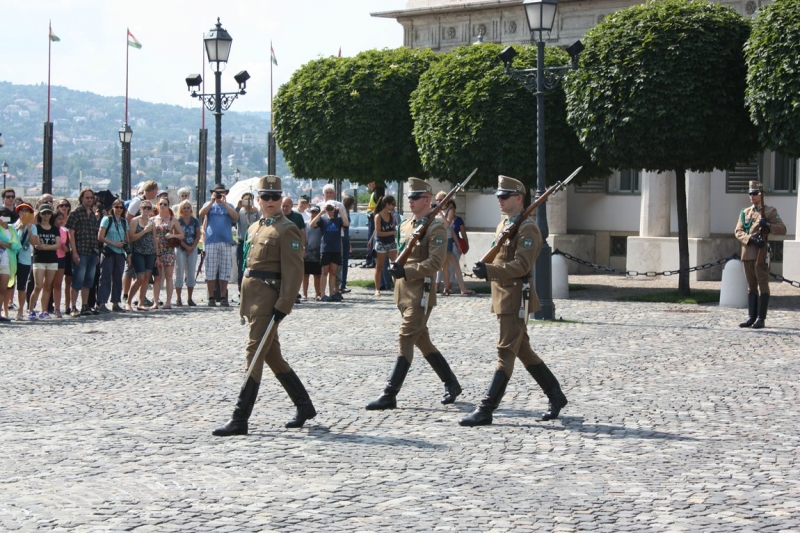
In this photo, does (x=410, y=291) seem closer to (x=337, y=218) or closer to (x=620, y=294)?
(x=337, y=218)

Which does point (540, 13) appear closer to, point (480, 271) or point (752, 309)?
point (752, 309)

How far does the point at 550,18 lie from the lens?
19266 millimetres

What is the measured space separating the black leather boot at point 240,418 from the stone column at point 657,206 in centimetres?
2158

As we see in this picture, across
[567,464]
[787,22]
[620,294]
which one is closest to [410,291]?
[567,464]

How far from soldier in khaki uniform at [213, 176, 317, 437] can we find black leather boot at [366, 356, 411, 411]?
0.88 meters

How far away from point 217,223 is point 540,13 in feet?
19.7

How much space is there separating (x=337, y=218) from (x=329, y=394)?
11394 mm

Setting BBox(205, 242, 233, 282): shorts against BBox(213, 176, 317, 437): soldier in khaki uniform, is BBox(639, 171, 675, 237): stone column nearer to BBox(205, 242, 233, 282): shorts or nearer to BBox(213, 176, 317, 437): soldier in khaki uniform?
BBox(205, 242, 233, 282): shorts

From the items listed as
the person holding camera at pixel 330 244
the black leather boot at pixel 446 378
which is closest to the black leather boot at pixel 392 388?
the black leather boot at pixel 446 378

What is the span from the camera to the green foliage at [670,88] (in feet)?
70.8

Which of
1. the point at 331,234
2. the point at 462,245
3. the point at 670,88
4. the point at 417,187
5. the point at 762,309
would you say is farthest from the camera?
the point at 462,245

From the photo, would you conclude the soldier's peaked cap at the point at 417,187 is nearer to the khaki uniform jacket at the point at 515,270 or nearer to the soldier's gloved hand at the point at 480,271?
the khaki uniform jacket at the point at 515,270

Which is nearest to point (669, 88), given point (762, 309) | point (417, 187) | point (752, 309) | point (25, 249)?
point (752, 309)

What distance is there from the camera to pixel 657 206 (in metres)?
30.1
